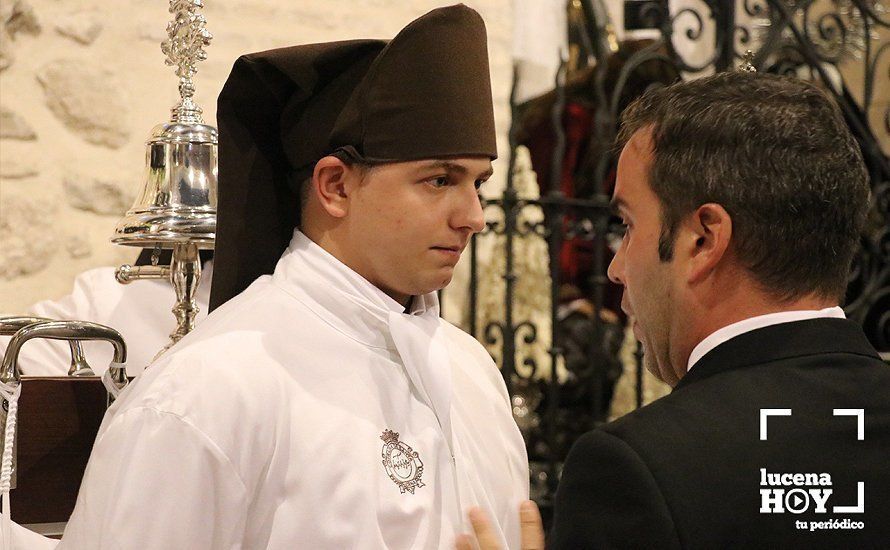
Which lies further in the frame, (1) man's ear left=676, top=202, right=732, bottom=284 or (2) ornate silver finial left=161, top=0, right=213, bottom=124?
A: (2) ornate silver finial left=161, top=0, right=213, bottom=124

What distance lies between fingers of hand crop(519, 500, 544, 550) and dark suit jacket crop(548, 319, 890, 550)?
25 cm

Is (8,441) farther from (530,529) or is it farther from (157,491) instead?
(530,529)

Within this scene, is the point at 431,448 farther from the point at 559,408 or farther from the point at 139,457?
the point at 559,408

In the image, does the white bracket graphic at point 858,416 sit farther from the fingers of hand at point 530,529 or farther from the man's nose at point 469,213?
the man's nose at point 469,213

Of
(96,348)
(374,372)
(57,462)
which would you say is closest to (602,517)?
(374,372)

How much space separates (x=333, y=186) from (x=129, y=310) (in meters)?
1.27

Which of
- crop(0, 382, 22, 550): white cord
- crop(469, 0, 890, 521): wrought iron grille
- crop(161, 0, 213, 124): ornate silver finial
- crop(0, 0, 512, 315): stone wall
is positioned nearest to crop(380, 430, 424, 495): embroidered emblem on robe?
crop(0, 382, 22, 550): white cord

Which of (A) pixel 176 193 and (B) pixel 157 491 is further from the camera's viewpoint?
(A) pixel 176 193

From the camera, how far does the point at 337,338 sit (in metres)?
2.10

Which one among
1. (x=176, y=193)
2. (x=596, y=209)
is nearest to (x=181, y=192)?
(x=176, y=193)

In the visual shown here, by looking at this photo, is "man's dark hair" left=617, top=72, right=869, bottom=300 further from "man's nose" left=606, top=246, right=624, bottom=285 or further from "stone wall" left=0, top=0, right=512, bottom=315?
"stone wall" left=0, top=0, right=512, bottom=315

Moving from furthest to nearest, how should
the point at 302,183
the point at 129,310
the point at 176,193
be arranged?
1. the point at 129,310
2. the point at 176,193
3. the point at 302,183

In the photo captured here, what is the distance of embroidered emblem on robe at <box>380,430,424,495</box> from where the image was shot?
1993mm

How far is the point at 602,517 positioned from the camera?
58.4 inches
